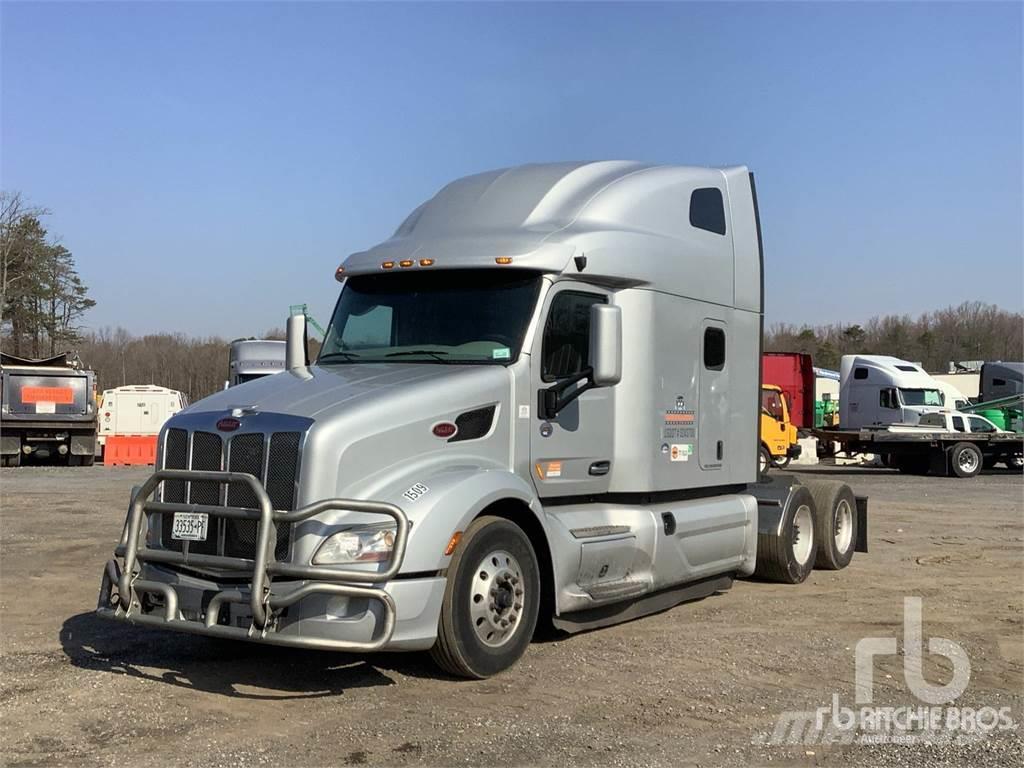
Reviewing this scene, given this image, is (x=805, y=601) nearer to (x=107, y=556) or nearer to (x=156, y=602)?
(x=156, y=602)

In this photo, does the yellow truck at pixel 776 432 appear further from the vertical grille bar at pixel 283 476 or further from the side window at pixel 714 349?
the vertical grille bar at pixel 283 476

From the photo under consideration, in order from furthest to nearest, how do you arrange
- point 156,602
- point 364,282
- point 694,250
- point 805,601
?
1. point 805,601
2. point 694,250
3. point 364,282
4. point 156,602

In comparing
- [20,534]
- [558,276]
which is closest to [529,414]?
[558,276]

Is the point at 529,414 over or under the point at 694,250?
under

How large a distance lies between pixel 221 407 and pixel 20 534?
332 inches

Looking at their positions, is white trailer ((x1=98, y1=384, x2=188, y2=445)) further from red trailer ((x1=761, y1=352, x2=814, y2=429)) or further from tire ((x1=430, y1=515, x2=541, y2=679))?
tire ((x1=430, y1=515, x2=541, y2=679))

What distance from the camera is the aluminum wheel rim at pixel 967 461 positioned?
28.1 m

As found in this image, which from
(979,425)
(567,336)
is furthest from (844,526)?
(979,425)

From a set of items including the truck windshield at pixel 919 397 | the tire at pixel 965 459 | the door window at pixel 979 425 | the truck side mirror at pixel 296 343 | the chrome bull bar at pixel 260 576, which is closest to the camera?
the chrome bull bar at pixel 260 576

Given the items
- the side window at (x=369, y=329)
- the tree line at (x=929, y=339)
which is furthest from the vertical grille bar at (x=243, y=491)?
the tree line at (x=929, y=339)

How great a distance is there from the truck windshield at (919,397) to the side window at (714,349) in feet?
85.1

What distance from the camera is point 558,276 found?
7.24 m

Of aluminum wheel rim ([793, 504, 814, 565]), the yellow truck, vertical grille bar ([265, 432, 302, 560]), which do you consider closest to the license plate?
vertical grille bar ([265, 432, 302, 560])

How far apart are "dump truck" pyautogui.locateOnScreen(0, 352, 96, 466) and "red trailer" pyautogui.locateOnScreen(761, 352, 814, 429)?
20.6 metres
